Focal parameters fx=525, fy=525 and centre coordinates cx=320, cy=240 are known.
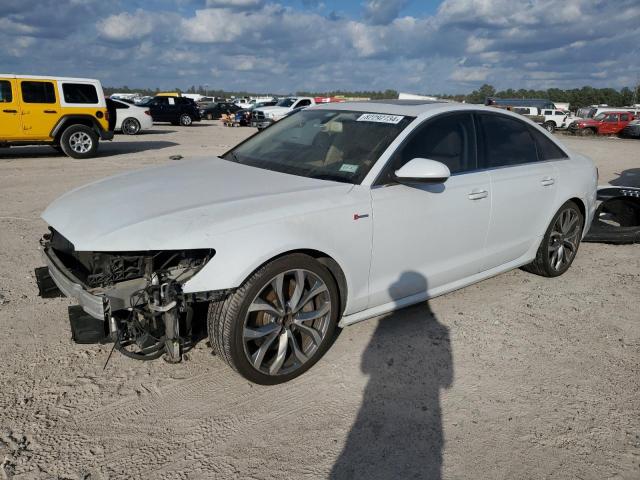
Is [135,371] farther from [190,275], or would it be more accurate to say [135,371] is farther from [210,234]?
[210,234]

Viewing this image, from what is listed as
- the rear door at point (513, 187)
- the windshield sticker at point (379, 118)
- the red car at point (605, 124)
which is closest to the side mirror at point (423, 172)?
the windshield sticker at point (379, 118)

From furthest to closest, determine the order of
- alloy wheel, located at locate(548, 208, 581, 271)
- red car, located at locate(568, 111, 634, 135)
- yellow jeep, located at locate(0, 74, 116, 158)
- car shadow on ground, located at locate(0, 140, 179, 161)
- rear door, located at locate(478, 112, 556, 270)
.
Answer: red car, located at locate(568, 111, 634, 135) < car shadow on ground, located at locate(0, 140, 179, 161) < yellow jeep, located at locate(0, 74, 116, 158) < alloy wheel, located at locate(548, 208, 581, 271) < rear door, located at locate(478, 112, 556, 270)

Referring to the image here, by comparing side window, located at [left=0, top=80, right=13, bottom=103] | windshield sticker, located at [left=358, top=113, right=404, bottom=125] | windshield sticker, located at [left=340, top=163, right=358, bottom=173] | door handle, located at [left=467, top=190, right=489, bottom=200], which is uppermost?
side window, located at [left=0, top=80, right=13, bottom=103]

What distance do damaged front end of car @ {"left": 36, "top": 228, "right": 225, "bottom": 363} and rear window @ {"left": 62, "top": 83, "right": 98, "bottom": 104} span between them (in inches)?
444

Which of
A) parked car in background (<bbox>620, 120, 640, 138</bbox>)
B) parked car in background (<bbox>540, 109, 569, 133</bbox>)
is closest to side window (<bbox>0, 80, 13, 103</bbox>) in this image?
parked car in background (<bbox>620, 120, 640, 138</bbox>)

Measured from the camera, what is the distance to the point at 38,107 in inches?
484

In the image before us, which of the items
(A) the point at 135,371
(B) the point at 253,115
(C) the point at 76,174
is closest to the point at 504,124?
(A) the point at 135,371

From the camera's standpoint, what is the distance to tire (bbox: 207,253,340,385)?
290 cm

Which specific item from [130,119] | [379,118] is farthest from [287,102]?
[379,118]

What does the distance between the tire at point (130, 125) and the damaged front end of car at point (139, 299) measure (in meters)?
19.1

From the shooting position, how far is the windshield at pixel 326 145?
141 inches

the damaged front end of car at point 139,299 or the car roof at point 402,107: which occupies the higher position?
the car roof at point 402,107

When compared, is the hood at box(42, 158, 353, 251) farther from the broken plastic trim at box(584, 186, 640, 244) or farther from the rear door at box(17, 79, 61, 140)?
the rear door at box(17, 79, 61, 140)

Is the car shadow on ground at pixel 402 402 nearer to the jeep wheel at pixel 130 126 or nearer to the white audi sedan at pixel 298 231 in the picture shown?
the white audi sedan at pixel 298 231
